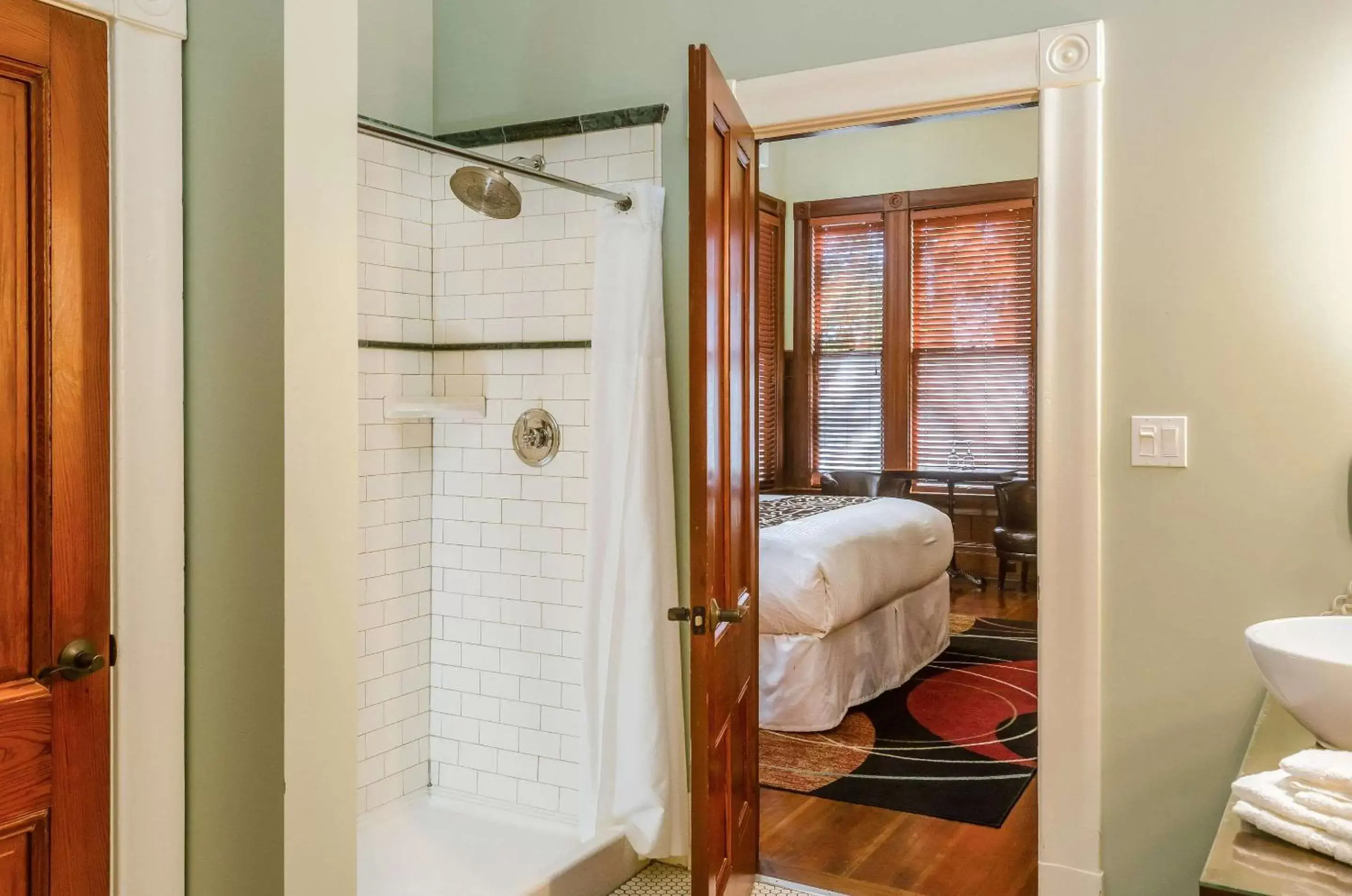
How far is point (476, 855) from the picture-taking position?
294 centimetres

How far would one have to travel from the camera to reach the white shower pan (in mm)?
2699

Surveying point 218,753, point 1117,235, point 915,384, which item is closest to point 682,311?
point 1117,235

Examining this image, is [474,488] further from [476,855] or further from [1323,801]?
[1323,801]

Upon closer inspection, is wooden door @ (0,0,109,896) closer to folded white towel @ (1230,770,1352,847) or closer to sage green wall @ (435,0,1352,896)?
folded white towel @ (1230,770,1352,847)

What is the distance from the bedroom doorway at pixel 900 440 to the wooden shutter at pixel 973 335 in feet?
0.04

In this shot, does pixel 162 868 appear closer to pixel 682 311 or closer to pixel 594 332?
pixel 594 332

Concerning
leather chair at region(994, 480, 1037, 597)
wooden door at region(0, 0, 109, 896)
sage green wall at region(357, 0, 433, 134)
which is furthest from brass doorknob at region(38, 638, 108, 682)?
leather chair at region(994, 480, 1037, 597)

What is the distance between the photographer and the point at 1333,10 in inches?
86.3

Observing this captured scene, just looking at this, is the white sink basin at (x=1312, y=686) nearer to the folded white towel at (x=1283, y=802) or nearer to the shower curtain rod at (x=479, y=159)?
the folded white towel at (x=1283, y=802)

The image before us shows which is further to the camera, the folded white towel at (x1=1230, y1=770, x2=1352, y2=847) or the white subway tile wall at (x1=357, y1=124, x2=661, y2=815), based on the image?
the white subway tile wall at (x1=357, y1=124, x2=661, y2=815)

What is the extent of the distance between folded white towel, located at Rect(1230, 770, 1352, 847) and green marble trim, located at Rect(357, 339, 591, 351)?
227 centimetres

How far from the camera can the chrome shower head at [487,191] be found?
269 centimetres

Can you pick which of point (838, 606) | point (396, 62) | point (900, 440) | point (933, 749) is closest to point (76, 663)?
point (396, 62)

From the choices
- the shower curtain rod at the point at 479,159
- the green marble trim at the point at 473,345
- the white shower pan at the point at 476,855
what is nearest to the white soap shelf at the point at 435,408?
the green marble trim at the point at 473,345
